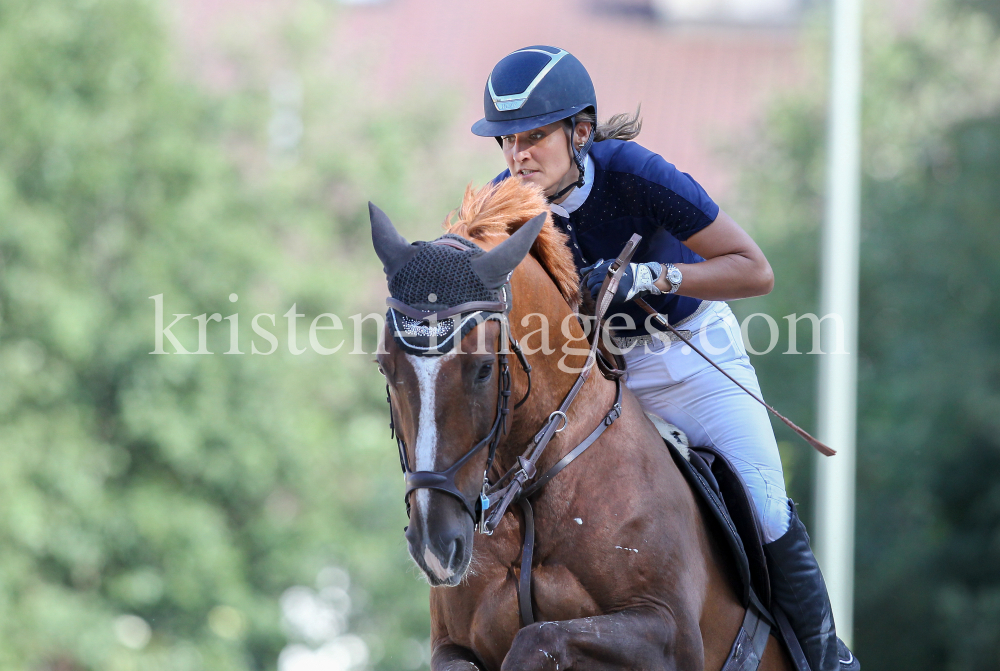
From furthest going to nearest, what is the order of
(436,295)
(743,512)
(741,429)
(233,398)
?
(233,398), (741,429), (743,512), (436,295)

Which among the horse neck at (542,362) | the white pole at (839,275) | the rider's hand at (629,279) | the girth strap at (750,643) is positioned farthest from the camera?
the white pole at (839,275)

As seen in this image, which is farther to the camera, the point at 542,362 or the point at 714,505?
the point at 714,505

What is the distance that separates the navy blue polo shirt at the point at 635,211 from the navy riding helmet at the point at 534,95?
137mm

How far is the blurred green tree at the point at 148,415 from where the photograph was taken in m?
15.5

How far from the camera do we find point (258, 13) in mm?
24359

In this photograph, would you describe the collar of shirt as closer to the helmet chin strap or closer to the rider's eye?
the helmet chin strap

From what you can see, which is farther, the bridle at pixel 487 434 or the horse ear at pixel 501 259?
the horse ear at pixel 501 259

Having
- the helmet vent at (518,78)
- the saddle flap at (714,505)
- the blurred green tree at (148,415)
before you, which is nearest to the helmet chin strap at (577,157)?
the helmet vent at (518,78)

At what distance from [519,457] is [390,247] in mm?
818

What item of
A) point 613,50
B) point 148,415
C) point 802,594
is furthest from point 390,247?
point 613,50

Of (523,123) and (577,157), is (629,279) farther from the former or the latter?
(523,123)

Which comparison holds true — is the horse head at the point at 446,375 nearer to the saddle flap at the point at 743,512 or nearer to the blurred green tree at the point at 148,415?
the saddle flap at the point at 743,512

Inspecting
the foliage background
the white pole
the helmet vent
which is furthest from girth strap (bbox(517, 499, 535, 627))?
the foliage background

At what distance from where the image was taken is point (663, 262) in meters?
4.09
